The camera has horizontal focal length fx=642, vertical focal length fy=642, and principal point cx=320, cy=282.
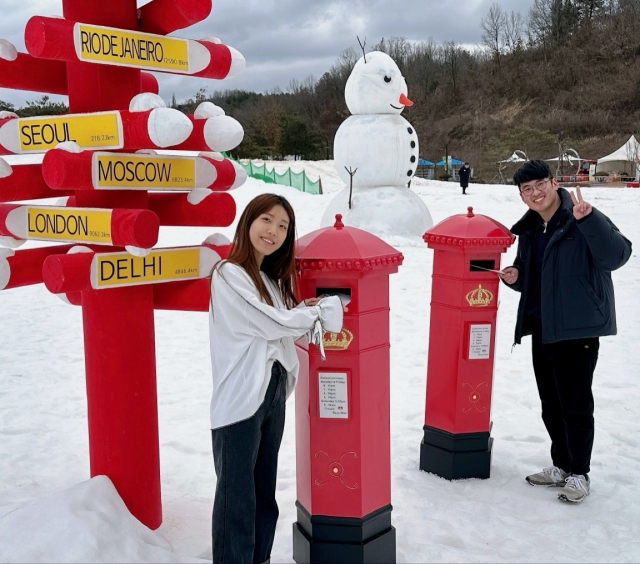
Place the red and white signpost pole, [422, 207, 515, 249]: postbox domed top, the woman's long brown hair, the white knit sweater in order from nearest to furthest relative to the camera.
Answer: the white knit sweater < the woman's long brown hair < the red and white signpost pole < [422, 207, 515, 249]: postbox domed top

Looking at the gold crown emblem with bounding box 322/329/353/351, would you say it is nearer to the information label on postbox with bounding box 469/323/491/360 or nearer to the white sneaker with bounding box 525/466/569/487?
the information label on postbox with bounding box 469/323/491/360

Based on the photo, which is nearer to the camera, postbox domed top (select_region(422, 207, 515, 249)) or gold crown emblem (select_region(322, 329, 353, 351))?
gold crown emblem (select_region(322, 329, 353, 351))

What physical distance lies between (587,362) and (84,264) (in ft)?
8.79

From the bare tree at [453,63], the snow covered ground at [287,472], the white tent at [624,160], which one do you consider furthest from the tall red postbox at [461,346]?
the bare tree at [453,63]

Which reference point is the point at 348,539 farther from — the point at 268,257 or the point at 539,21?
the point at 539,21


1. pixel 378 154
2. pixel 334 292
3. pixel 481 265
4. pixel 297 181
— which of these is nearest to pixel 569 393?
pixel 481 265

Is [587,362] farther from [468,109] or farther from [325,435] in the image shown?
[468,109]

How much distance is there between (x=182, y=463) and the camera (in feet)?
13.8

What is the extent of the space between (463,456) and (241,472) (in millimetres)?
1910

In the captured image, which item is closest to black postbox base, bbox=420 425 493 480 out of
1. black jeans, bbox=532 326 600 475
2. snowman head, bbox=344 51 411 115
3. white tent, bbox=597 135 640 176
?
black jeans, bbox=532 326 600 475

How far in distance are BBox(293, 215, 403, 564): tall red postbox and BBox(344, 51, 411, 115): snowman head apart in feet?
31.4

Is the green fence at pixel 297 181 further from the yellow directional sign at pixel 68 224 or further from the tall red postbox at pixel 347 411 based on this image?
the tall red postbox at pixel 347 411

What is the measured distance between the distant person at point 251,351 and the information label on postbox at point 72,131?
0.72 metres

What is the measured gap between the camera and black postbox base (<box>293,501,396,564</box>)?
9.86 feet
